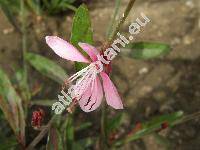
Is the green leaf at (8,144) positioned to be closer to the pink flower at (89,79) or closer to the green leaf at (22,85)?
the green leaf at (22,85)

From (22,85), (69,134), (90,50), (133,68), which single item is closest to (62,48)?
(90,50)

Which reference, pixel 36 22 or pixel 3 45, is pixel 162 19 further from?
pixel 3 45

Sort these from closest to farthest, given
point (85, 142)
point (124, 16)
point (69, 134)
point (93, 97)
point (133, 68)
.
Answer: point (124, 16), point (93, 97), point (69, 134), point (85, 142), point (133, 68)

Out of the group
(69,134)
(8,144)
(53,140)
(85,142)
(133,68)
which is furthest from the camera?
(133,68)

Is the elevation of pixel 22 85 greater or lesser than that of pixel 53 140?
greater

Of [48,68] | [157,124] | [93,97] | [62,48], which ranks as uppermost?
[48,68]

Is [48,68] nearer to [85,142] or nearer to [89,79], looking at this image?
[85,142]

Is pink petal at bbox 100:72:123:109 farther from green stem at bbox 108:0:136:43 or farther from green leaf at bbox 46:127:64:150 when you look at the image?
green leaf at bbox 46:127:64:150
